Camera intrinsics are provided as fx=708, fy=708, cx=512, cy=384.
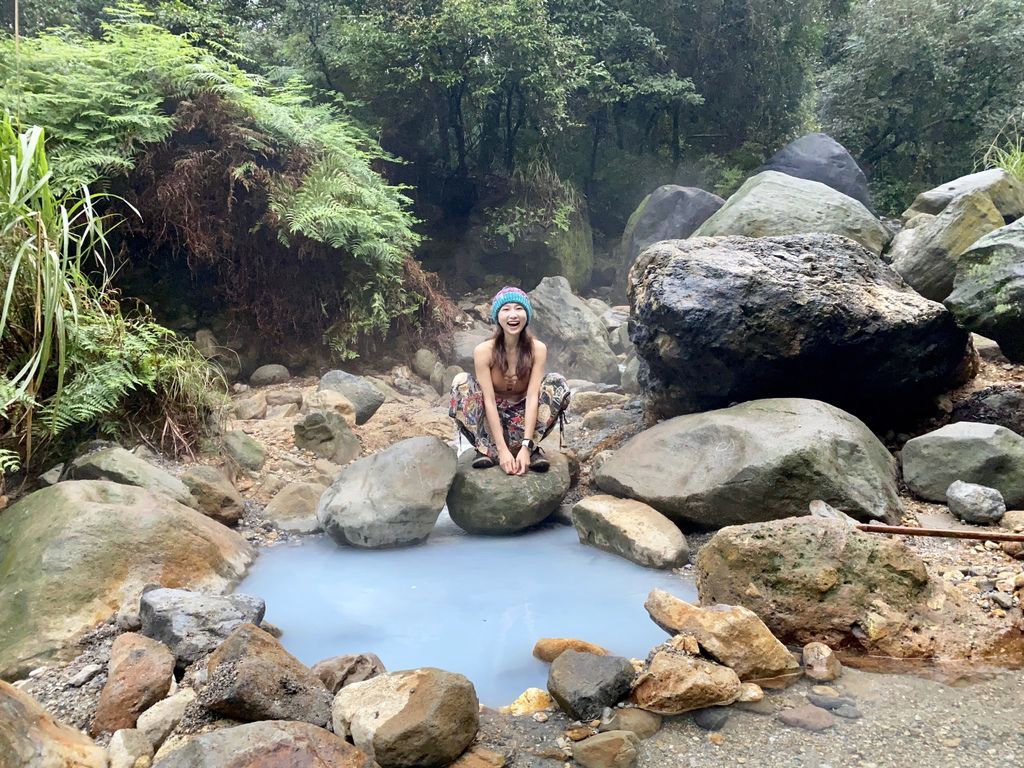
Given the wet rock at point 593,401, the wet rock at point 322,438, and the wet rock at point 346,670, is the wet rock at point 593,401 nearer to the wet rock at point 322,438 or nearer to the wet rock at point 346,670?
the wet rock at point 322,438

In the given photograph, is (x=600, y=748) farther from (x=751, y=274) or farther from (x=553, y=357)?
(x=553, y=357)

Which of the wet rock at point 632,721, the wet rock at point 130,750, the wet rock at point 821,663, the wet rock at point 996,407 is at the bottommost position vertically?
the wet rock at point 130,750

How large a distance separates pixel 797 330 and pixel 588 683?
8.52 feet

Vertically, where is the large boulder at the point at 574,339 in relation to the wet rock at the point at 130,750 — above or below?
below

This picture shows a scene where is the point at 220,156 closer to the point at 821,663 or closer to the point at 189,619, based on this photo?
the point at 189,619

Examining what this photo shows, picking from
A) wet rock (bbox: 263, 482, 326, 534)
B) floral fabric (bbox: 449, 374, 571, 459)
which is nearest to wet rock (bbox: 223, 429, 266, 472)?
wet rock (bbox: 263, 482, 326, 534)

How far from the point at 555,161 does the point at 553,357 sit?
160 inches

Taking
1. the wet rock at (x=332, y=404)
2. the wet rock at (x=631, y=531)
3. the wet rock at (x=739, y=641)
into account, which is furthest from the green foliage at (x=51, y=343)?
the wet rock at (x=739, y=641)

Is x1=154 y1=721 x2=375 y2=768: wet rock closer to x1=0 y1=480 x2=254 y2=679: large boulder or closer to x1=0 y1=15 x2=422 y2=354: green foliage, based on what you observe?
x1=0 y1=480 x2=254 y2=679: large boulder

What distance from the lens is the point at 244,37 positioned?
9555mm

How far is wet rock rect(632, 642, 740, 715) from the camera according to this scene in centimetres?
204

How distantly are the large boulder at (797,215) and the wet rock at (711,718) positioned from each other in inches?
182

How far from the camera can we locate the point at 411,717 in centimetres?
183

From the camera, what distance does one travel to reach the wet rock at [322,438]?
502 cm
